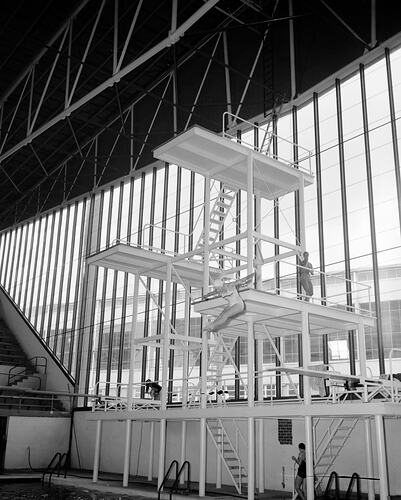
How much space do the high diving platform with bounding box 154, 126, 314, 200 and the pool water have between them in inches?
477

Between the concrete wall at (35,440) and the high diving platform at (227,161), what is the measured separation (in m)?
18.0

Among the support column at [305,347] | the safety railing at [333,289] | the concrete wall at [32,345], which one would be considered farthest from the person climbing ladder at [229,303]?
the concrete wall at [32,345]

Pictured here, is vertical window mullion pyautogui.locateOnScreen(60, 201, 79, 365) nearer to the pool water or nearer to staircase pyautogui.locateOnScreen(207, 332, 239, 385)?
the pool water

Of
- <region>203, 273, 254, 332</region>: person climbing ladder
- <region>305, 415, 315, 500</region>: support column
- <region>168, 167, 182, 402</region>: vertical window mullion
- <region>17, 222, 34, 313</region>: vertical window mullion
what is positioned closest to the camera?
<region>305, 415, 315, 500</region>: support column

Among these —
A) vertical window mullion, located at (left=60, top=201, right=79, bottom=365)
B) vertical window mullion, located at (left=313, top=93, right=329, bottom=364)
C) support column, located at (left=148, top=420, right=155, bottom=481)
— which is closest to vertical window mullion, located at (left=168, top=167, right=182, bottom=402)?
support column, located at (left=148, top=420, right=155, bottom=481)

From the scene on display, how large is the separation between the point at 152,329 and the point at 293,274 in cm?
1025

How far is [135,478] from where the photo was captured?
88.7 ft

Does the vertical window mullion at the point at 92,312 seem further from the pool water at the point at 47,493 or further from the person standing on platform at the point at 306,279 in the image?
the person standing on platform at the point at 306,279

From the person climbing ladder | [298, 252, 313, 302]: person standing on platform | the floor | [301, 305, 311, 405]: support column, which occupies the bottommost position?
the floor

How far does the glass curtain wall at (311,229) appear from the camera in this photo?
21609 mm

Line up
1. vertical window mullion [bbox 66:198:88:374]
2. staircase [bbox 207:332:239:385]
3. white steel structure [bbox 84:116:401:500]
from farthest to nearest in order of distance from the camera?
vertical window mullion [bbox 66:198:88:374] → staircase [bbox 207:332:239:385] → white steel structure [bbox 84:116:401:500]

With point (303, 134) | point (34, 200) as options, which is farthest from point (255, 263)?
point (34, 200)

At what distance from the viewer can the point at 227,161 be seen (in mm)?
20734

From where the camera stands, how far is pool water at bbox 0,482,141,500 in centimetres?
2095
